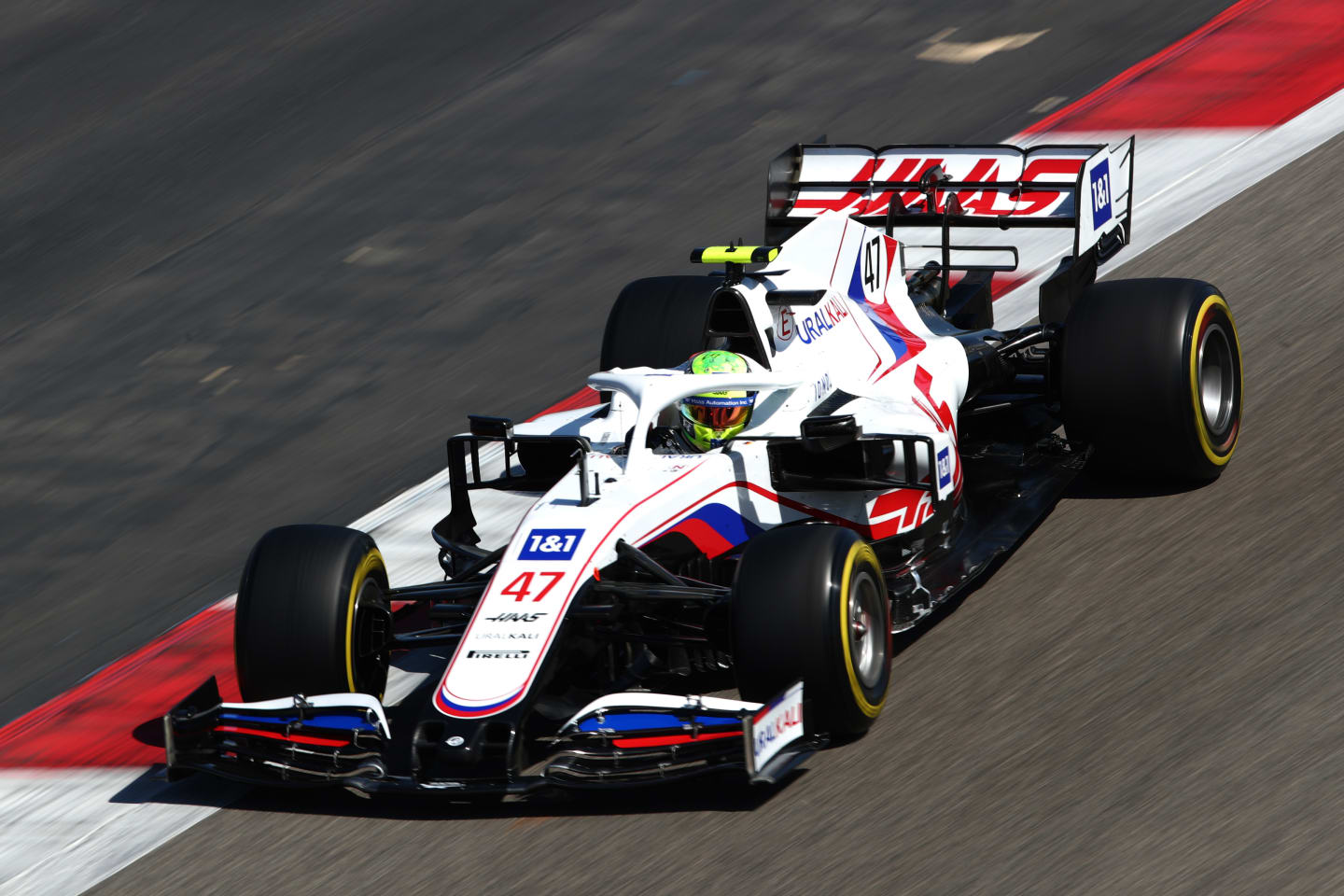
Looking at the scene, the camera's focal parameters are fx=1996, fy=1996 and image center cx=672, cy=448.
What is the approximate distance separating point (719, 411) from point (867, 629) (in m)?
1.35

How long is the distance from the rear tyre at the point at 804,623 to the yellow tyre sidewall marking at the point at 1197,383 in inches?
107

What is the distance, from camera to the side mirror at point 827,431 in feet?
28.2

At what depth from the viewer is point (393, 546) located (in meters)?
11.4

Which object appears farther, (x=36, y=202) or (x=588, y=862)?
(x=36, y=202)

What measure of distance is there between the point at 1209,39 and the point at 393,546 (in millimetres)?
9218

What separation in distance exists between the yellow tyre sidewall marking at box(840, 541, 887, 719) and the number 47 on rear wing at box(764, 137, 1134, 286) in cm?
376

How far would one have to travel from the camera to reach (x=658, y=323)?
1125cm

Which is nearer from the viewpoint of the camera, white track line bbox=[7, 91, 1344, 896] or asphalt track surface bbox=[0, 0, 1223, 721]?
white track line bbox=[7, 91, 1344, 896]

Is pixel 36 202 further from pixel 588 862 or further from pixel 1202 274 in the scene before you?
pixel 588 862

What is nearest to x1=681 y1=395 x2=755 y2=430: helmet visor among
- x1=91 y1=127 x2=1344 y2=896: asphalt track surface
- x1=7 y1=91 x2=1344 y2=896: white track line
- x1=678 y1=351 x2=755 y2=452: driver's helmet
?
x1=678 y1=351 x2=755 y2=452: driver's helmet

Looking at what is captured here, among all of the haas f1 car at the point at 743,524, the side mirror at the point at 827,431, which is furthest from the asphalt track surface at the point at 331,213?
the side mirror at the point at 827,431

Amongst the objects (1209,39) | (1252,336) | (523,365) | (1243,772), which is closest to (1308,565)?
(1243,772)

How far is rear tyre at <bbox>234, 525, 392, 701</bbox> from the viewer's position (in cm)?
829

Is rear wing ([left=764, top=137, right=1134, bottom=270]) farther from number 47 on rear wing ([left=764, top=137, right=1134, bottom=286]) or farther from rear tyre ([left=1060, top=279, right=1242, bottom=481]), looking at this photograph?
rear tyre ([left=1060, top=279, right=1242, bottom=481])
